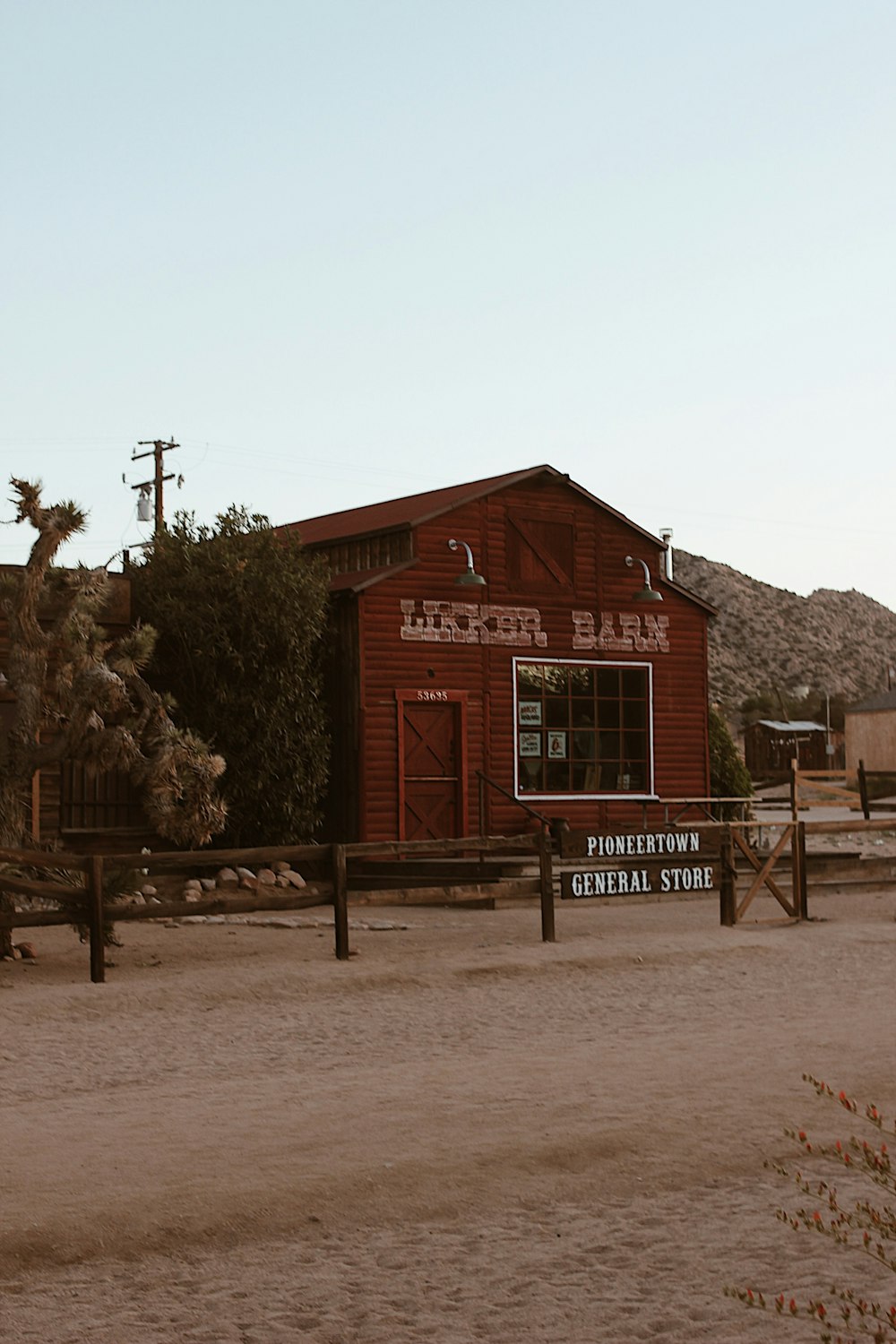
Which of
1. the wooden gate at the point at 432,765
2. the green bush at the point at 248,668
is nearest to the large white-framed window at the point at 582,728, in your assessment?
the wooden gate at the point at 432,765

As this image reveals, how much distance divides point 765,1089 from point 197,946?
8242 mm

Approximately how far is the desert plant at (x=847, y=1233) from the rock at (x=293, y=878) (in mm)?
14012

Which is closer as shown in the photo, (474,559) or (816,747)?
(474,559)

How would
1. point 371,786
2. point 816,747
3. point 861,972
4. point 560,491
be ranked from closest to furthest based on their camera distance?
point 861,972, point 371,786, point 560,491, point 816,747

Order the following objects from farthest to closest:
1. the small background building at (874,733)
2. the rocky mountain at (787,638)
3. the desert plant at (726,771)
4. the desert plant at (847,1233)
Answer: the rocky mountain at (787,638), the small background building at (874,733), the desert plant at (726,771), the desert plant at (847,1233)

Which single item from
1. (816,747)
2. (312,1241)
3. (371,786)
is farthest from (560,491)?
(816,747)

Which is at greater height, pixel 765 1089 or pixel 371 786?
pixel 371 786

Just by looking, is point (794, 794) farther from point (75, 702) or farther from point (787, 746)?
point (787, 746)

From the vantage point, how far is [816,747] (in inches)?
2628

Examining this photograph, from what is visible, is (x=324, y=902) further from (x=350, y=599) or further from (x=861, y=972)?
(x=350, y=599)

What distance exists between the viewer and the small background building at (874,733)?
189 ft

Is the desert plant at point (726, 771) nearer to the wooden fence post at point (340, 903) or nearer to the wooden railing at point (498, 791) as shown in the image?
the wooden railing at point (498, 791)

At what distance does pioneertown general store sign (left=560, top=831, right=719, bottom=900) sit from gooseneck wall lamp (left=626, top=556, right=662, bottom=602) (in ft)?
22.8

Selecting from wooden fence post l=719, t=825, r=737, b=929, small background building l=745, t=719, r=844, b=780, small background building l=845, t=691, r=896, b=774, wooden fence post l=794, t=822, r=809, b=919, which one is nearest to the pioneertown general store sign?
wooden fence post l=719, t=825, r=737, b=929
